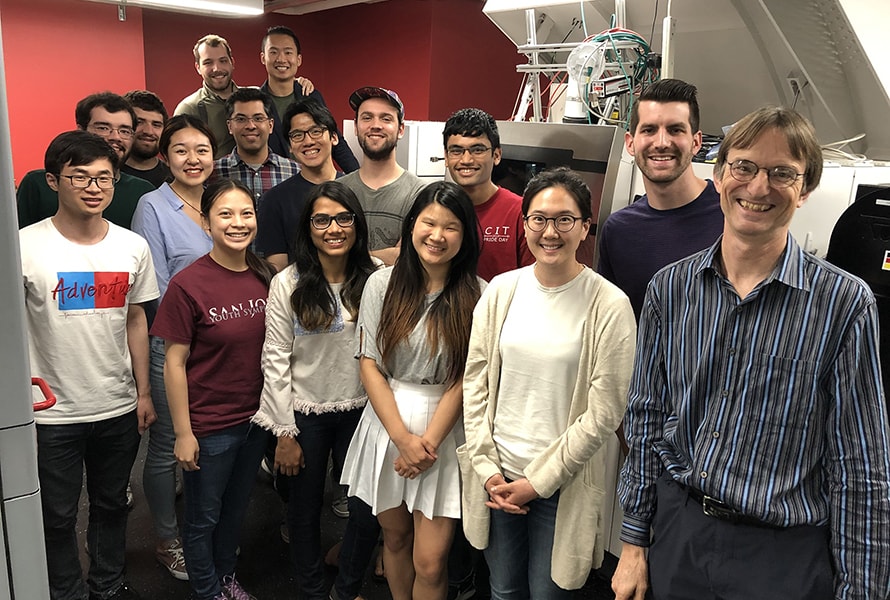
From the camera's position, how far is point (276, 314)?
187cm

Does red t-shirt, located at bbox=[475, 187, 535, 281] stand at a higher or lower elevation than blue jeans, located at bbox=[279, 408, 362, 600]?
higher

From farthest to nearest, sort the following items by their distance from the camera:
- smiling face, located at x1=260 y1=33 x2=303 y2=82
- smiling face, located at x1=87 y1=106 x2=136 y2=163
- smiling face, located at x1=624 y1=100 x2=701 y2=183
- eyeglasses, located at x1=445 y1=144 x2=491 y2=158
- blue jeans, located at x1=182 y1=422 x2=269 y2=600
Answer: smiling face, located at x1=260 y1=33 x2=303 y2=82 < smiling face, located at x1=87 y1=106 x2=136 y2=163 < eyeglasses, located at x1=445 y1=144 x2=491 y2=158 < blue jeans, located at x1=182 y1=422 x2=269 y2=600 < smiling face, located at x1=624 y1=100 x2=701 y2=183

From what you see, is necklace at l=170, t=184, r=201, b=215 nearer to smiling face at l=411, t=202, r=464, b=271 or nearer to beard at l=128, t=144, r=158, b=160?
beard at l=128, t=144, r=158, b=160

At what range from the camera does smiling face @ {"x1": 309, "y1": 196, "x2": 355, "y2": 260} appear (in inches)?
73.5

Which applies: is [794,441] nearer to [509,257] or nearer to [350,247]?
[509,257]

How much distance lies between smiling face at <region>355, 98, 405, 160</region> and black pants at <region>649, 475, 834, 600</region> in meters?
1.49

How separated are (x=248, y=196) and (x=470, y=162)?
69 centimetres

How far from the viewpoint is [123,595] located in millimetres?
2201

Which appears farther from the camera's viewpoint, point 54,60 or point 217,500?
point 54,60

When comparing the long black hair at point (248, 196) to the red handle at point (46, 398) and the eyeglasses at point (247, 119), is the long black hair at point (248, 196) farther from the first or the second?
the red handle at point (46, 398)

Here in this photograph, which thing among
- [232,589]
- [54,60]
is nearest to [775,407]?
[232,589]

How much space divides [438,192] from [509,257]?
400 millimetres

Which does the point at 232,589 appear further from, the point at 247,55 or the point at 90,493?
the point at 247,55

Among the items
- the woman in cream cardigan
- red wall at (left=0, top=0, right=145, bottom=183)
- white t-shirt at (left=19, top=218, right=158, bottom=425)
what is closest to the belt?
the woman in cream cardigan
